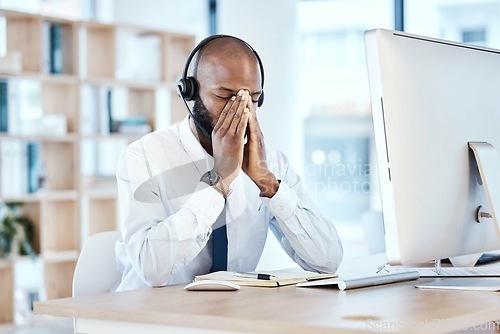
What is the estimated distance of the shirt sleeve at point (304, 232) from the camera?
1.90 m

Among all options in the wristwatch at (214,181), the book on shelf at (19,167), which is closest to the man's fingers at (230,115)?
the wristwatch at (214,181)

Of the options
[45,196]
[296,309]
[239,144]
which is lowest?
[296,309]

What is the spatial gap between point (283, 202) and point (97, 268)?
0.48 m

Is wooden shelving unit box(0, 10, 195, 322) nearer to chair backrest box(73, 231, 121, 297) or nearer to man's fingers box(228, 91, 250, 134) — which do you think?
chair backrest box(73, 231, 121, 297)

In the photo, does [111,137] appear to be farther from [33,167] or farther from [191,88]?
[191,88]

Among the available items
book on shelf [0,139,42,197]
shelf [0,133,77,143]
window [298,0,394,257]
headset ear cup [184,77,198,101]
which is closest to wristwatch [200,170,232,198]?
headset ear cup [184,77,198,101]

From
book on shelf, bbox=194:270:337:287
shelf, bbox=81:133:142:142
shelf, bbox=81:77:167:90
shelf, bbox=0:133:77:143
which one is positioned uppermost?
shelf, bbox=81:77:167:90

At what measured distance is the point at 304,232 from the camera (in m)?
1.97

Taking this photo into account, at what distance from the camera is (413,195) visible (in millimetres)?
1396

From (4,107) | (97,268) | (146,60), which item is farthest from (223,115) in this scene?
(146,60)

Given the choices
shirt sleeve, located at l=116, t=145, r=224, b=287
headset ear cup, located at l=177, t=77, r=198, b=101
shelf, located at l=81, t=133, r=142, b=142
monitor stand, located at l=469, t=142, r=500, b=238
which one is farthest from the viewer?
shelf, located at l=81, t=133, r=142, b=142

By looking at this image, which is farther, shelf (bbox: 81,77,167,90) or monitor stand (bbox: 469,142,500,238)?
shelf (bbox: 81,77,167,90)

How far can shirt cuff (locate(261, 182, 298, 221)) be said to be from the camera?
6.17 ft

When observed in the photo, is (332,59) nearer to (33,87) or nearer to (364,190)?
(364,190)
